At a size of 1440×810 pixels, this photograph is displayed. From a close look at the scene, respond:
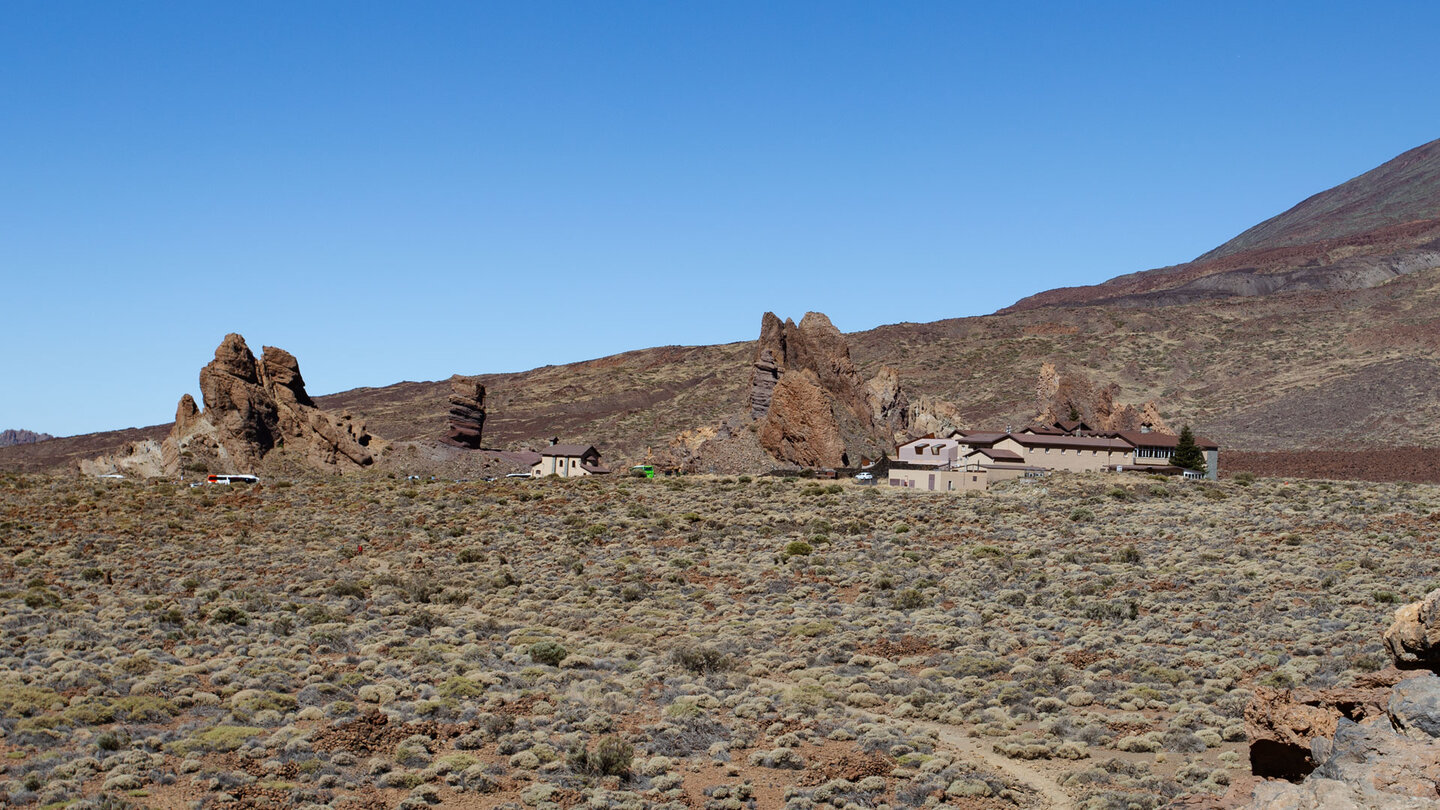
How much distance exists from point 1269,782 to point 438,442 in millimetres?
60332

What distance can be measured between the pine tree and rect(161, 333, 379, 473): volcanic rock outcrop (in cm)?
4302

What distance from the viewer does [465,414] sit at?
218ft

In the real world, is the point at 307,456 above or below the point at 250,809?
above

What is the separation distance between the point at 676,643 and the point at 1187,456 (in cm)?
4371

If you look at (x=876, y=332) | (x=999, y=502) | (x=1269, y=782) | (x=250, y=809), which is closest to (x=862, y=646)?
(x=250, y=809)

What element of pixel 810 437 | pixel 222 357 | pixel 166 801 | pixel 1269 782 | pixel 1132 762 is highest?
pixel 222 357

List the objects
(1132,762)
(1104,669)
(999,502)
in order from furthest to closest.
A: 1. (999,502)
2. (1104,669)
3. (1132,762)

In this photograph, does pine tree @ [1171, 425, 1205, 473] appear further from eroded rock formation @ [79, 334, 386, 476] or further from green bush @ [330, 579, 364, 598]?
green bush @ [330, 579, 364, 598]

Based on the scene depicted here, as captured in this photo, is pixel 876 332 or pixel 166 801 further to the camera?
pixel 876 332

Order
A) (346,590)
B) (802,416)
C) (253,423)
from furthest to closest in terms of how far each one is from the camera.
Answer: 1. (253,423)
2. (802,416)
3. (346,590)

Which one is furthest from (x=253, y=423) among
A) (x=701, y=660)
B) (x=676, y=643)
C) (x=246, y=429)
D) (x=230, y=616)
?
(x=701, y=660)

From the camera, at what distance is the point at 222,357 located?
56.6 meters

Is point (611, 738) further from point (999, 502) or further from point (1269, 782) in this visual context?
point (999, 502)

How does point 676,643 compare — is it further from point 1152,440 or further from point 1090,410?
point 1090,410
